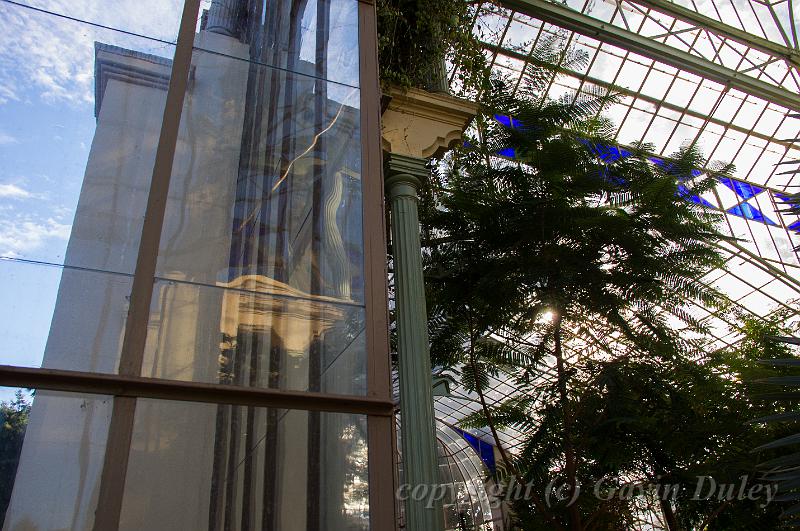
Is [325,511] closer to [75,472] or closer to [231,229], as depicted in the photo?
[75,472]

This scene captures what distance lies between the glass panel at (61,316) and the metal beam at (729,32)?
12.9m

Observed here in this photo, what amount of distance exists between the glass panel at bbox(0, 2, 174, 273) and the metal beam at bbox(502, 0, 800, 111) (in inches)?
371

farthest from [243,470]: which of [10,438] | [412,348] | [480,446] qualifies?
[480,446]

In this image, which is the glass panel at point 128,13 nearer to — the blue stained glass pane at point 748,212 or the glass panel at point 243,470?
the glass panel at point 243,470

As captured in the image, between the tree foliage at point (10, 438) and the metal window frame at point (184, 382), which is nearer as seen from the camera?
the tree foliage at point (10, 438)

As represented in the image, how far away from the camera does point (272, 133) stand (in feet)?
9.86

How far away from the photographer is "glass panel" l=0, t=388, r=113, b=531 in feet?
6.42

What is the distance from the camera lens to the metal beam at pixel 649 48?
11.8 meters

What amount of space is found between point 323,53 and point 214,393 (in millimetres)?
1805

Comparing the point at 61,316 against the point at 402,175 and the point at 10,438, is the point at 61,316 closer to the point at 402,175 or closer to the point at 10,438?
the point at 10,438

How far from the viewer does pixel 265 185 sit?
2.86 meters

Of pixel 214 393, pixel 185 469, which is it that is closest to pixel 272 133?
pixel 214 393

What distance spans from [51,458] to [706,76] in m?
14.1

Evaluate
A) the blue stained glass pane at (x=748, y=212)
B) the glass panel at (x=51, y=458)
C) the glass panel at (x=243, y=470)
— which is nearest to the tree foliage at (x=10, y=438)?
the glass panel at (x=51, y=458)
